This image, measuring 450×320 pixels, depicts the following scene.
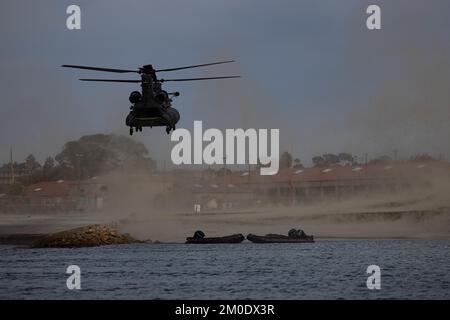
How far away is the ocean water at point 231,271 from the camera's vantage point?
63.3 metres

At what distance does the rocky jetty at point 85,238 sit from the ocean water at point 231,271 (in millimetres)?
6635

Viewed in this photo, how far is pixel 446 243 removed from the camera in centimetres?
11506

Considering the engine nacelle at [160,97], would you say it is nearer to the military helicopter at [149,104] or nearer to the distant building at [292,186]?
the military helicopter at [149,104]

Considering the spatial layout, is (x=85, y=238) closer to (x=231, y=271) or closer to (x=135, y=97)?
(x=231, y=271)

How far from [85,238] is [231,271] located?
39.8 m

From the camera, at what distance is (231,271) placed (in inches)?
3046

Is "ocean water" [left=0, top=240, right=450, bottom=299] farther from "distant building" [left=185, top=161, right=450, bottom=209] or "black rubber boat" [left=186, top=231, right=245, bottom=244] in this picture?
"distant building" [left=185, top=161, right=450, bottom=209]

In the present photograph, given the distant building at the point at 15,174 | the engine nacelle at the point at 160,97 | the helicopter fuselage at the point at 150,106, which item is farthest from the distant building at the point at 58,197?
the engine nacelle at the point at 160,97

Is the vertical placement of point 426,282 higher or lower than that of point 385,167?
lower

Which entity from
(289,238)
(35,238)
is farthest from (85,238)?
(289,238)

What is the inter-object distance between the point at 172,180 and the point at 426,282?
7035cm

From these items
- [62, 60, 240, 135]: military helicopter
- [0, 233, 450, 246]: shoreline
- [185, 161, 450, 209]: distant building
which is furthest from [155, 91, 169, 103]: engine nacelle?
[185, 161, 450, 209]: distant building

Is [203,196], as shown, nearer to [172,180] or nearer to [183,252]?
[172,180]
